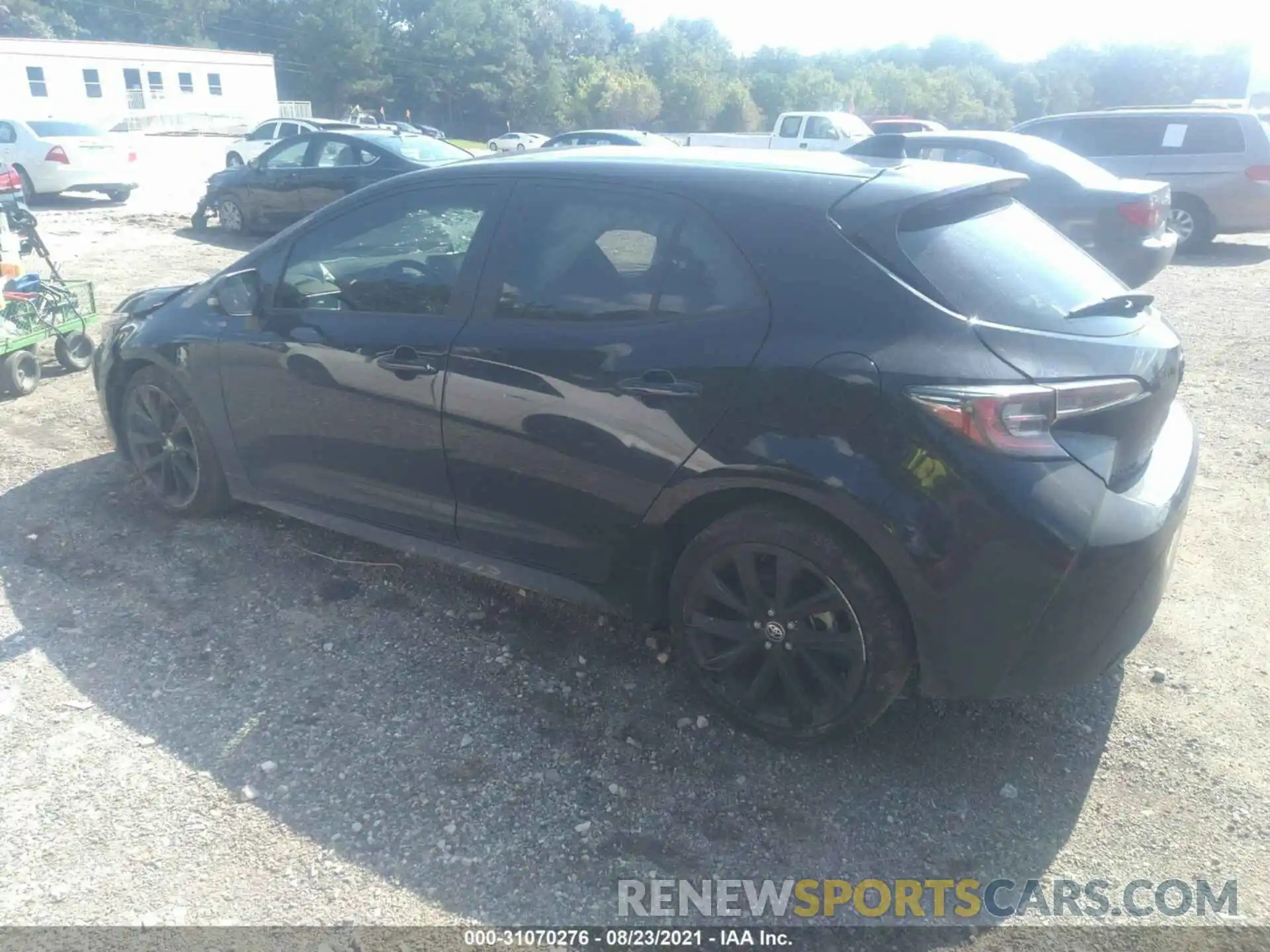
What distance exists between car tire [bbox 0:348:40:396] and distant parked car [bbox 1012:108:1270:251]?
489 inches

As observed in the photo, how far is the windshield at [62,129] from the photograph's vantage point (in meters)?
17.6

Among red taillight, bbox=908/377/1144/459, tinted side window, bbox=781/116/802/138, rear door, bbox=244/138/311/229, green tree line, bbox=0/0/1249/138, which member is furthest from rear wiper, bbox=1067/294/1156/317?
green tree line, bbox=0/0/1249/138

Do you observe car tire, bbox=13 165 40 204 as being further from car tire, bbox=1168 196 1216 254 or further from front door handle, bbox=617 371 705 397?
car tire, bbox=1168 196 1216 254

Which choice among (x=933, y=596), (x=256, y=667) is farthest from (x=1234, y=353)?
(x=256, y=667)

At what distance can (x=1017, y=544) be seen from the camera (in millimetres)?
2602

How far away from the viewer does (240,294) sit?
165 inches

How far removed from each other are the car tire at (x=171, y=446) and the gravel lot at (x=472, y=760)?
28 cm

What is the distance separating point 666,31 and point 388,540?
114145mm

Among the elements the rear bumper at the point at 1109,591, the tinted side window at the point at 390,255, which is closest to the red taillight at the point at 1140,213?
the rear bumper at the point at 1109,591

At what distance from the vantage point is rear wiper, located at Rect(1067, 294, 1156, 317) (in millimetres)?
2990

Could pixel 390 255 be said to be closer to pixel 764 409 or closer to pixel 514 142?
pixel 764 409

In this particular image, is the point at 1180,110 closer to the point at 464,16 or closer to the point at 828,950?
the point at 828,950

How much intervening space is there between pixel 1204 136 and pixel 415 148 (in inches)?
410

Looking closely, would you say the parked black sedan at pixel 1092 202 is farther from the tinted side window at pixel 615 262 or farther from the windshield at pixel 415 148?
the tinted side window at pixel 615 262
